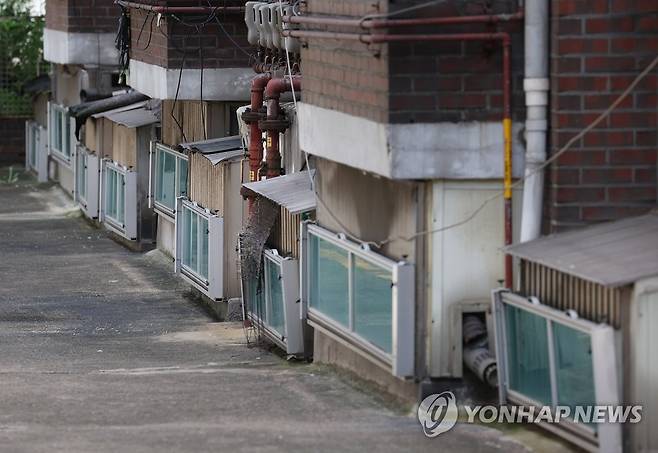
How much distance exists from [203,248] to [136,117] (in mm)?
6305

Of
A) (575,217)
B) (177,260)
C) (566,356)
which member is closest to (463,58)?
(575,217)

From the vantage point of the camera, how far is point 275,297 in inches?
551

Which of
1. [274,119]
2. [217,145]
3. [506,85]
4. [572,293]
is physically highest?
[506,85]

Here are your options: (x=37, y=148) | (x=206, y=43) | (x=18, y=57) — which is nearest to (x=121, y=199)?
(x=206, y=43)

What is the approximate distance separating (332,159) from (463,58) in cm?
178

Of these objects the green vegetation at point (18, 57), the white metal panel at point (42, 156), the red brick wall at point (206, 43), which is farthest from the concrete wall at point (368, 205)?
the green vegetation at point (18, 57)

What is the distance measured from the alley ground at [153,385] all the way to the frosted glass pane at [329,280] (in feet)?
1.63

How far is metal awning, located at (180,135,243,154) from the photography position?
1719 centimetres

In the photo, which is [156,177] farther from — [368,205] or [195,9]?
[368,205]

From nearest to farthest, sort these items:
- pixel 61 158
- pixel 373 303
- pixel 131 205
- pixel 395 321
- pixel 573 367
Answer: pixel 573 367 < pixel 395 321 < pixel 373 303 < pixel 131 205 < pixel 61 158

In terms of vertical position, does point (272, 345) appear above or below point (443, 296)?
below

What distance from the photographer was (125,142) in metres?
23.7

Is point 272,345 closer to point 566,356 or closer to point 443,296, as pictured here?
point 443,296

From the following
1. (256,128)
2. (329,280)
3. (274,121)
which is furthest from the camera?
(256,128)
